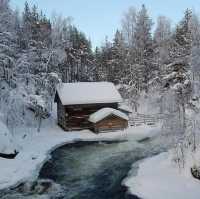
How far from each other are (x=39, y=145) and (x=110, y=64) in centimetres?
3547

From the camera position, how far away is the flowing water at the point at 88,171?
19141 mm

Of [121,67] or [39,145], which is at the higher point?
[121,67]

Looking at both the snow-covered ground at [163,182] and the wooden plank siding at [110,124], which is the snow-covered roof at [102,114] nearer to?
the wooden plank siding at [110,124]

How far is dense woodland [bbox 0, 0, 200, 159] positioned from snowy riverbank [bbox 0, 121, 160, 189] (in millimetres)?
2528

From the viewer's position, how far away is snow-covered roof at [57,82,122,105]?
40.4 m

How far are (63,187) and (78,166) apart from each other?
15.9 feet

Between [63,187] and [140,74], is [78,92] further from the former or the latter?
[63,187]

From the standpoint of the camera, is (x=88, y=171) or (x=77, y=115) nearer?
(x=88, y=171)

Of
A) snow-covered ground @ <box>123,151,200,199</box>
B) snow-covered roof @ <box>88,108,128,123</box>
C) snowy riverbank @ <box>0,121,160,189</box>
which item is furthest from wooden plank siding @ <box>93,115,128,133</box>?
snow-covered ground @ <box>123,151,200,199</box>

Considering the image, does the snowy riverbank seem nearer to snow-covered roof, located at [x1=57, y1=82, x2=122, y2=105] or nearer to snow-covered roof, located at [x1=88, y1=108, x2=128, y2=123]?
snow-covered roof, located at [x1=88, y1=108, x2=128, y2=123]

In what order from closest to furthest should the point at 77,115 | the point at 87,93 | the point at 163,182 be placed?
the point at 163,182
the point at 77,115
the point at 87,93

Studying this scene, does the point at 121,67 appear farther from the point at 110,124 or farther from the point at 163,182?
the point at 163,182

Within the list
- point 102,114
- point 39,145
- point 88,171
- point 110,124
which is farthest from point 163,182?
point 110,124

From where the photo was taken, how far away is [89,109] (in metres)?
41.2
